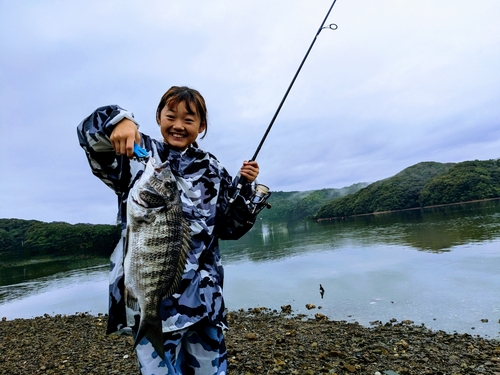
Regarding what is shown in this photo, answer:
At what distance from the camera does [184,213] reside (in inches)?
90.3

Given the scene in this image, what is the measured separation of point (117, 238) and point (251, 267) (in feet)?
72.0

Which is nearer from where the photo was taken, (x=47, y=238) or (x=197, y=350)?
(x=197, y=350)

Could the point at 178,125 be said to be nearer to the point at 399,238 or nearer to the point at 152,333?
the point at 152,333

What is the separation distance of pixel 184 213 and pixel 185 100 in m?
0.86

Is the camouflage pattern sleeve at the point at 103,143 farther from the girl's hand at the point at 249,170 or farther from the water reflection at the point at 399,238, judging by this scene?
the water reflection at the point at 399,238

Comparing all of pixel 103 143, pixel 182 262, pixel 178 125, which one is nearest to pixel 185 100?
pixel 178 125

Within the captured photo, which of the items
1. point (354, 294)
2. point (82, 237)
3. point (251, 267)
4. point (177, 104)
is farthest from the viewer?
point (82, 237)

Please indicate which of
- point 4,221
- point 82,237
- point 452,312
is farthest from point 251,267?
point 4,221

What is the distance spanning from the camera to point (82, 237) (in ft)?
228

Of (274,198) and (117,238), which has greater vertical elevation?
(274,198)

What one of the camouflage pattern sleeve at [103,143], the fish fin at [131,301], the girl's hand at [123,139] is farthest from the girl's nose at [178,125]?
the fish fin at [131,301]

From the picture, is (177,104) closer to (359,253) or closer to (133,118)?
(133,118)

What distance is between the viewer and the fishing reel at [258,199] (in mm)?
2827

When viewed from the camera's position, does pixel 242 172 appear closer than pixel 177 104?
No
